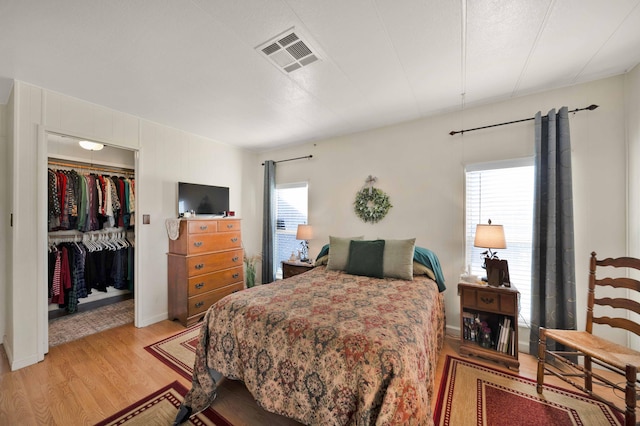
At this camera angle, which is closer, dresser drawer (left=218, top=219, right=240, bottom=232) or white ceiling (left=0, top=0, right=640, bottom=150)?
white ceiling (left=0, top=0, right=640, bottom=150)

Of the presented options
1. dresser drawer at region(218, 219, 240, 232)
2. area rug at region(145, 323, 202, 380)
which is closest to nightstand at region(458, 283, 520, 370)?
area rug at region(145, 323, 202, 380)

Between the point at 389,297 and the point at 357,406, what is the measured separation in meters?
0.89

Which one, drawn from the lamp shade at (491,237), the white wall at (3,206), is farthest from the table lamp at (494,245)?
the white wall at (3,206)

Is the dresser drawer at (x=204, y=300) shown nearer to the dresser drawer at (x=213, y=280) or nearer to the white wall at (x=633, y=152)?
the dresser drawer at (x=213, y=280)

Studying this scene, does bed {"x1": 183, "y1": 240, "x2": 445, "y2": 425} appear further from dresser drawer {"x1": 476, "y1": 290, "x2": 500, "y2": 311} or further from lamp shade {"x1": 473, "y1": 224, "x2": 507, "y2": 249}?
lamp shade {"x1": 473, "y1": 224, "x2": 507, "y2": 249}

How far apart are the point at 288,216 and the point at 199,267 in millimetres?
1674

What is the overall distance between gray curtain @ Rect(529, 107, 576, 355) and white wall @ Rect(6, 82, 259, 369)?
4240 mm

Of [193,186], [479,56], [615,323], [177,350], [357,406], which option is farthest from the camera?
[193,186]

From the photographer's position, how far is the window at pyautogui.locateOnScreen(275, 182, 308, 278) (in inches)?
164

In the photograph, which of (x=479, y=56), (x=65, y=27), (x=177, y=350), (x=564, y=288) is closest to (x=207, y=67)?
(x=65, y=27)

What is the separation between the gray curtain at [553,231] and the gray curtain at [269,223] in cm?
351

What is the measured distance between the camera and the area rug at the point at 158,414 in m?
1.61

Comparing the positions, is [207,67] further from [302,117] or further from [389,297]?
[389,297]

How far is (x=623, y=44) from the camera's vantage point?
1781mm
